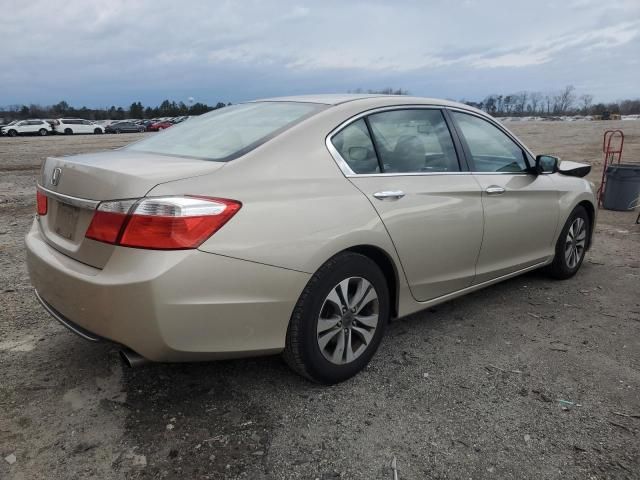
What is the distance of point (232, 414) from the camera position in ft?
8.92

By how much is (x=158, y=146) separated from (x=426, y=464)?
2.31m

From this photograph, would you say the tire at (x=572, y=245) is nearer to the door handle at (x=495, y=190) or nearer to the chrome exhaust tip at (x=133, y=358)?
the door handle at (x=495, y=190)

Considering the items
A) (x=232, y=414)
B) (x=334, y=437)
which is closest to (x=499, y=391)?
(x=334, y=437)

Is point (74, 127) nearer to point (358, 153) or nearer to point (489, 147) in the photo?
point (489, 147)

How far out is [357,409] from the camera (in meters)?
2.77

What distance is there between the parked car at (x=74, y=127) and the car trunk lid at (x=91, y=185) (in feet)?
158

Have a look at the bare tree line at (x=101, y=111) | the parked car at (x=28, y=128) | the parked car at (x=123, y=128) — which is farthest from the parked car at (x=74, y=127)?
the bare tree line at (x=101, y=111)

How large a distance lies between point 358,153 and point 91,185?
144 cm

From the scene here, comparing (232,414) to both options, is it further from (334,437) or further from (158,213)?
(158,213)

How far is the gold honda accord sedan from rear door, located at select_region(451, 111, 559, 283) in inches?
0.8

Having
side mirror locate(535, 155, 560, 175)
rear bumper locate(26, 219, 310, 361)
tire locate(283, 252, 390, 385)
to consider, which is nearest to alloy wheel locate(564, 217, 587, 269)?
side mirror locate(535, 155, 560, 175)

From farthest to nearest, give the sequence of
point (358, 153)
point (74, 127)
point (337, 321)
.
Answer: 1. point (74, 127)
2. point (358, 153)
3. point (337, 321)

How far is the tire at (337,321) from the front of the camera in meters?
2.71

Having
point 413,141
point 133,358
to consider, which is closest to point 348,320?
point 133,358
